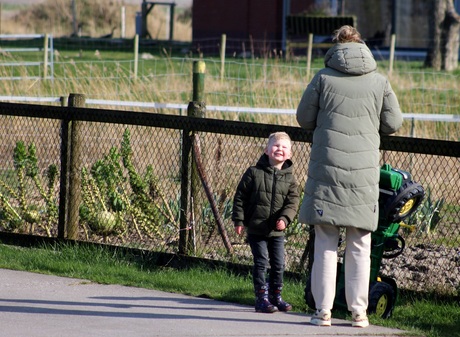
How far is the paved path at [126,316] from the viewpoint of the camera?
225 inches

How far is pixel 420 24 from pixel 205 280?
2489 cm

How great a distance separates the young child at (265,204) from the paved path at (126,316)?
10.8 inches

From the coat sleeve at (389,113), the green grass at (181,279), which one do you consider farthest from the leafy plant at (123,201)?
the coat sleeve at (389,113)

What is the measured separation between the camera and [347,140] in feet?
18.6

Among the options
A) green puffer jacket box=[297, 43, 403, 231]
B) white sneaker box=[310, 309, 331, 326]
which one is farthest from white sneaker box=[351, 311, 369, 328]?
green puffer jacket box=[297, 43, 403, 231]

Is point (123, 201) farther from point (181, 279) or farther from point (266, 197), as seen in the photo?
point (266, 197)

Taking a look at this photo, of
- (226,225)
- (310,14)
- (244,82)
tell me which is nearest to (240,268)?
(226,225)

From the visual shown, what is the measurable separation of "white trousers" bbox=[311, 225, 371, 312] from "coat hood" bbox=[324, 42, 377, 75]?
3.11ft

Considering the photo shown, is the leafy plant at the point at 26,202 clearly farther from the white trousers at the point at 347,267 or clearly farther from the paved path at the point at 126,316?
the white trousers at the point at 347,267

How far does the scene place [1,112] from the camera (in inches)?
331

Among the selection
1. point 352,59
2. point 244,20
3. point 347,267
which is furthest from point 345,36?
point 244,20

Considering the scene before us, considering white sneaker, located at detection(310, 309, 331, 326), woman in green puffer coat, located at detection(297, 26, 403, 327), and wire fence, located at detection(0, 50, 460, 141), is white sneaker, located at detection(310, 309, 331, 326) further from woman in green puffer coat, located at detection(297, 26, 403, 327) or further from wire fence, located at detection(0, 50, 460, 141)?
wire fence, located at detection(0, 50, 460, 141)

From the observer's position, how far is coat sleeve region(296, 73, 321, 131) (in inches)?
226

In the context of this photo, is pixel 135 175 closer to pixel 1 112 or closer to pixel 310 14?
pixel 1 112
